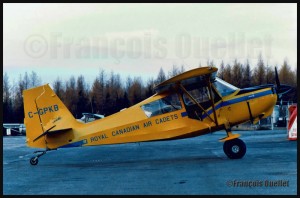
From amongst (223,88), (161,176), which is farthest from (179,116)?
(161,176)

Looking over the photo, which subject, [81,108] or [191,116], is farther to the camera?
[81,108]

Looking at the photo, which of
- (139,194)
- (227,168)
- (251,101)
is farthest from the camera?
(251,101)

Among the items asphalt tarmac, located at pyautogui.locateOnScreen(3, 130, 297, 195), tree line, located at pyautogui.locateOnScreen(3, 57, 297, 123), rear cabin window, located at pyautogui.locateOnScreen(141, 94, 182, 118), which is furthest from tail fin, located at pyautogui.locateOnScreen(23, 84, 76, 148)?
tree line, located at pyautogui.locateOnScreen(3, 57, 297, 123)

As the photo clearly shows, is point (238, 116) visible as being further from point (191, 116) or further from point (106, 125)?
point (106, 125)

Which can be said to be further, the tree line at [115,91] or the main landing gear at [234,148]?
the tree line at [115,91]

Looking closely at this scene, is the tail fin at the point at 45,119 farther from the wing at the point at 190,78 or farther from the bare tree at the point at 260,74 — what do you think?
the bare tree at the point at 260,74

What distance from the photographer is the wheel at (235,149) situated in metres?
15.0

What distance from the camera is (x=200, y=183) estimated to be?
10.4 metres

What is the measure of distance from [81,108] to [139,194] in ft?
191

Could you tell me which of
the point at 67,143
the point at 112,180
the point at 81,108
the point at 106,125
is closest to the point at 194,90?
the point at 106,125

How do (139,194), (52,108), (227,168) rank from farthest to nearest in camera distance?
(52,108)
(227,168)
(139,194)

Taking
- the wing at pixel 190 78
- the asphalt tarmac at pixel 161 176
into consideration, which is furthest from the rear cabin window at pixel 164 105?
the asphalt tarmac at pixel 161 176

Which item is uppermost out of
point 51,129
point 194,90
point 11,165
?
point 194,90

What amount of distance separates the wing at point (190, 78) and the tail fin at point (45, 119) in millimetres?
3202
